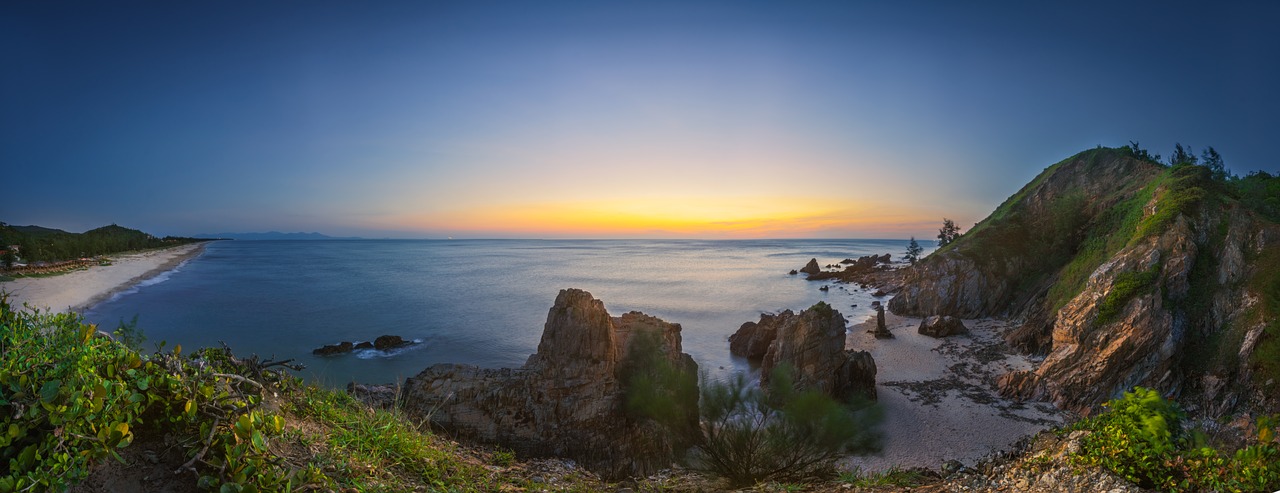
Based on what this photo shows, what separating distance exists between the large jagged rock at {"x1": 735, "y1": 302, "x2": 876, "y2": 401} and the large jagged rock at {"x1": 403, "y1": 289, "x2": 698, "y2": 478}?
7719 mm

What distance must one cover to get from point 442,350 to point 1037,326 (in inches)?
1377

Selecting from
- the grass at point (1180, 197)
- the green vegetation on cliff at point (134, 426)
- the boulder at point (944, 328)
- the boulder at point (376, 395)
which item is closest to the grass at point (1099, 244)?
the grass at point (1180, 197)

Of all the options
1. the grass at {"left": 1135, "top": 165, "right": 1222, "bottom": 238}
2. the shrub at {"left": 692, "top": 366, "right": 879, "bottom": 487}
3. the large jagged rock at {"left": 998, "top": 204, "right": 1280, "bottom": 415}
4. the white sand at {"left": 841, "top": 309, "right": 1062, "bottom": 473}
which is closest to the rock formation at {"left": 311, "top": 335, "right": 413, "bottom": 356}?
the shrub at {"left": 692, "top": 366, "right": 879, "bottom": 487}

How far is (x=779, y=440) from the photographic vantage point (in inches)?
385

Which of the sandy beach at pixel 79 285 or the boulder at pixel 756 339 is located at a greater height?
the sandy beach at pixel 79 285

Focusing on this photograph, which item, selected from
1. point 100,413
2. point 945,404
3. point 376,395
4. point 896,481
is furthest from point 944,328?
point 100,413

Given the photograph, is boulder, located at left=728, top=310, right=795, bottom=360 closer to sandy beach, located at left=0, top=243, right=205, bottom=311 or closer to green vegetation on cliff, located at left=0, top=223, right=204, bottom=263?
sandy beach, located at left=0, top=243, right=205, bottom=311

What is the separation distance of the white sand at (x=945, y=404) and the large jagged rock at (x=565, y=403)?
18.3ft

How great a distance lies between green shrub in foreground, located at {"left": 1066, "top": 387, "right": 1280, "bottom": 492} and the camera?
2.88m

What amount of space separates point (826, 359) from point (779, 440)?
11.9 meters

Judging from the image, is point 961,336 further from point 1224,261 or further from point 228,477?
point 228,477

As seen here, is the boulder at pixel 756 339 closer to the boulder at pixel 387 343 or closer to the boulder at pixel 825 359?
the boulder at pixel 825 359

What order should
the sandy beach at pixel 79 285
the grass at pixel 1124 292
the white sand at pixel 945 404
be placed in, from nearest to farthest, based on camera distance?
the white sand at pixel 945 404, the grass at pixel 1124 292, the sandy beach at pixel 79 285

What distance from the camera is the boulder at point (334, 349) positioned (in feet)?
86.3
